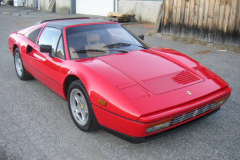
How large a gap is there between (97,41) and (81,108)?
1.07 m

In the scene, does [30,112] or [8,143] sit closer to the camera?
[8,143]

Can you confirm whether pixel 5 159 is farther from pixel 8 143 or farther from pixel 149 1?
pixel 149 1

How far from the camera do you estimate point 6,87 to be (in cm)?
483

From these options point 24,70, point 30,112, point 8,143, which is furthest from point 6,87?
point 8,143

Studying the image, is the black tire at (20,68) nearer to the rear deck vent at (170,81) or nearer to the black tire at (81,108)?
the black tire at (81,108)

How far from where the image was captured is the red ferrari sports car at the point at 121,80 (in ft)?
8.30

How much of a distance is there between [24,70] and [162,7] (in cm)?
641

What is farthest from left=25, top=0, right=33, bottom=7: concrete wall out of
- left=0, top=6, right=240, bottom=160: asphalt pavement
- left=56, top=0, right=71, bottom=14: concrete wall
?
left=0, top=6, right=240, bottom=160: asphalt pavement

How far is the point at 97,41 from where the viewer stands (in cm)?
371

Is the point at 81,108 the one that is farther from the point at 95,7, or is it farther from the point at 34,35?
the point at 95,7

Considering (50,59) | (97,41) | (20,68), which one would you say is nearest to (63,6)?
(20,68)

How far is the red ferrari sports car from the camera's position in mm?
2531

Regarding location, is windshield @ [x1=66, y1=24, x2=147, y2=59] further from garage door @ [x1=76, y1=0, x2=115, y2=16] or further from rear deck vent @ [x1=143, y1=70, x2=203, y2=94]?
garage door @ [x1=76, y1=0, x2=115, y2=16]

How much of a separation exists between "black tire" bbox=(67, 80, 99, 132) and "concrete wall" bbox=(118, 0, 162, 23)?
430 inches
